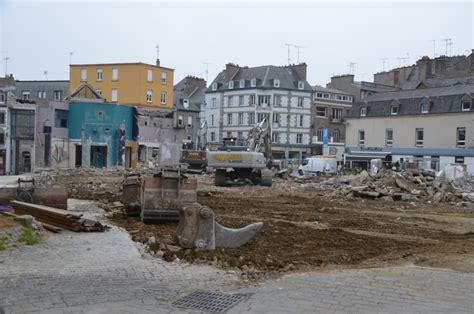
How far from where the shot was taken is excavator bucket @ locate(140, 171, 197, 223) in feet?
40.8

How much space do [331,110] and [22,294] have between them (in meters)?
69.5

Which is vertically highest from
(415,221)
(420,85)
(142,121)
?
(420,85)

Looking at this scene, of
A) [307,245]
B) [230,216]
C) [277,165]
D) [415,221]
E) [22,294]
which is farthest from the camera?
[277,165]

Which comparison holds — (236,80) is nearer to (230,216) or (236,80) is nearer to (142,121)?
(142,121)

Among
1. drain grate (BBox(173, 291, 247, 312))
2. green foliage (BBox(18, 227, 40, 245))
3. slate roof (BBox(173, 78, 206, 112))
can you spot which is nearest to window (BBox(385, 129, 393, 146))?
slate roof (BBox(173, 78, 206, 112))

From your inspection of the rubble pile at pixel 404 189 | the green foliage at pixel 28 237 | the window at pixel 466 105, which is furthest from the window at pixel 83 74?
the green foliage at pixel 28 237

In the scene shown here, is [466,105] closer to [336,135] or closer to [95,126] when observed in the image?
[336,135]

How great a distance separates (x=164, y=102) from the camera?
73188mm

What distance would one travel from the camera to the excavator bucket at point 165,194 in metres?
12.4

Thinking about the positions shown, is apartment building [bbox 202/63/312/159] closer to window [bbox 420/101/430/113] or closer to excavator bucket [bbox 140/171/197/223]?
window [bbox 420/101/430/113]

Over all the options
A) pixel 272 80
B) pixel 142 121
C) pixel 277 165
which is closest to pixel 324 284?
pixel 277 165

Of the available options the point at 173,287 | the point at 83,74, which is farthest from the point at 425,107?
the point at 173,287

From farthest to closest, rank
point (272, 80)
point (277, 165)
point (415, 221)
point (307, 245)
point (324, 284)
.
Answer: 1. point (272, 80)
2. point (277, 165)
3. point (415, 221)
4. point (307, 245)
5. point (324, 284)

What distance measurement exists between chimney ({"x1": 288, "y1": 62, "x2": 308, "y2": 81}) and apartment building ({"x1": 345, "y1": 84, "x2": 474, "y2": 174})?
35.5ft
